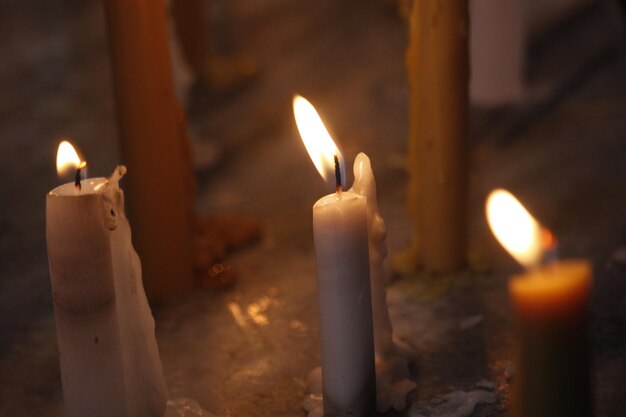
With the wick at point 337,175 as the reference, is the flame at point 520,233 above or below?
below

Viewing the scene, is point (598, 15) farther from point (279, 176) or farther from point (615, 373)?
point (615, 373)

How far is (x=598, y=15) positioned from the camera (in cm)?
220

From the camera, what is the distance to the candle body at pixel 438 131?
3.83ft

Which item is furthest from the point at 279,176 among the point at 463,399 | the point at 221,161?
the point at 463,399

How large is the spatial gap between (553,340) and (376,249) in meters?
0.34

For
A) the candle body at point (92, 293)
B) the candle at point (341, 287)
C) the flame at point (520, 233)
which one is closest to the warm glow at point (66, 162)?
the candle body at point (92, 293)

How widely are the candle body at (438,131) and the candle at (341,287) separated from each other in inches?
12.3

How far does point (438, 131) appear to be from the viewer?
47.3 inches

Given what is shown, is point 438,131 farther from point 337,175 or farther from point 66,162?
point 66,162

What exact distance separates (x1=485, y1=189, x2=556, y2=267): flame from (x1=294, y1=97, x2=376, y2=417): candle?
22 centimetres

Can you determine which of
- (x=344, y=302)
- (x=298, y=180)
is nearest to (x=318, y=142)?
(x=344, y=302)

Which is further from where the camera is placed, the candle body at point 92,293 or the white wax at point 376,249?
the white wax at point 376,249

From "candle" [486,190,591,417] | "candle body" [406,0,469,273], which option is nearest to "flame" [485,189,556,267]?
"candle" [486,190,591,417]

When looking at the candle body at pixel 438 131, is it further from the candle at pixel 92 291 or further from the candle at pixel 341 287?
the candle at pixel 92 291
